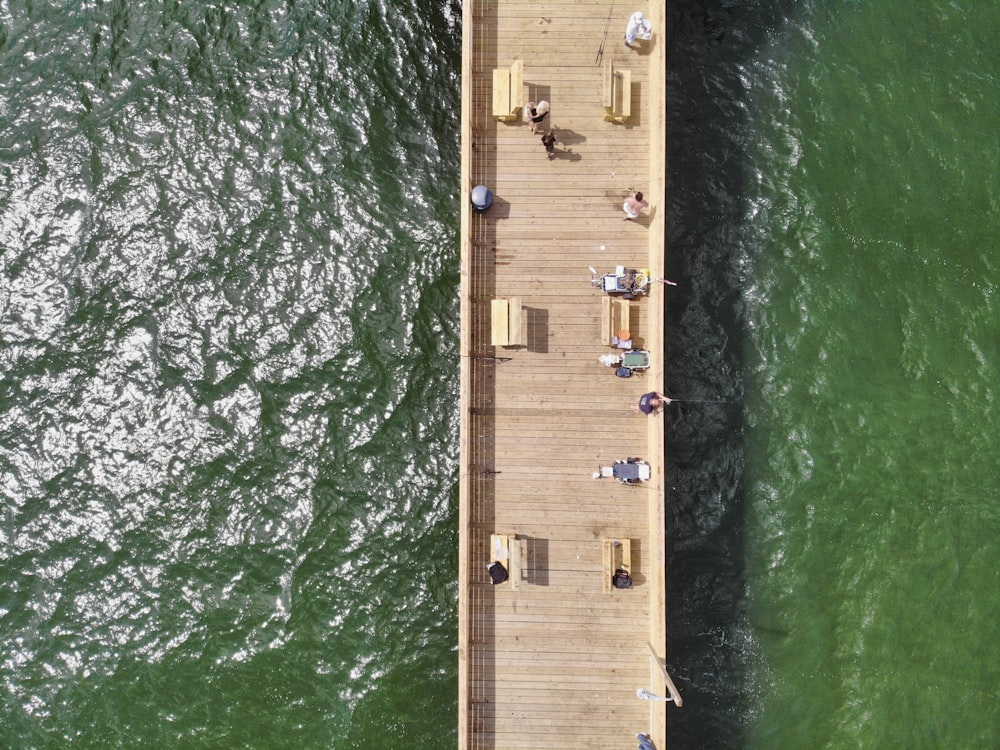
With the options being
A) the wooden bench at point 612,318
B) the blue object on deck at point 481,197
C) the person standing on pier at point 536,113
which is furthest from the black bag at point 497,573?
the person standing on pier at point 536,113

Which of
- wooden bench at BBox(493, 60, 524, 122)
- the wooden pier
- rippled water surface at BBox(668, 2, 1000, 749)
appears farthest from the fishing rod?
rippled water surface at BBox(668, 2, 1000, 749)

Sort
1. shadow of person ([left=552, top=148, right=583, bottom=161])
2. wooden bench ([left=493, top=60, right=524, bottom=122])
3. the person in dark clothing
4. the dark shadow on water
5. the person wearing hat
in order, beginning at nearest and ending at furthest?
the person wearing hat → the person in dark clothing → wooden bench ([left=493, top=60, right=524, bottom=122]) → shadow of person ([left=552, top=148, right=583, bottom=161]) → the dark shadow on water

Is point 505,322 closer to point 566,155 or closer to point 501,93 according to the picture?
point 566,155

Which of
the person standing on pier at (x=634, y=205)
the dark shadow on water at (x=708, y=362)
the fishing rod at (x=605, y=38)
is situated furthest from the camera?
the dark shadow on water at (x=708, y=362)

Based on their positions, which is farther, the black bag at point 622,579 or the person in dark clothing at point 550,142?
the person in dark clothing at point 550,142

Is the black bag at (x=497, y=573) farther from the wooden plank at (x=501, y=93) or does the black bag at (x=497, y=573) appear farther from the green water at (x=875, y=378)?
the wooden plank at (x=501, y=93)

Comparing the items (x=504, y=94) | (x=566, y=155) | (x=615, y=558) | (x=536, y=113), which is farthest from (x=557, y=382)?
(x=504, y=94)

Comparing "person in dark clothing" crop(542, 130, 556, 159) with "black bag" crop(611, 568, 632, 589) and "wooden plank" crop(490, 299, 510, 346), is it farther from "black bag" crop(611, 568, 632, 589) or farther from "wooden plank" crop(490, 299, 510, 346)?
"black bag" crop(611, 568, 632, 589)
